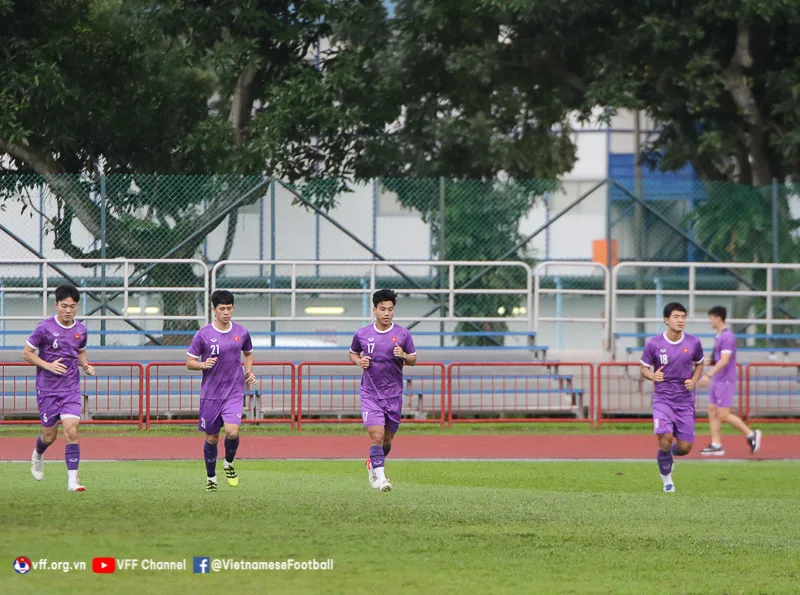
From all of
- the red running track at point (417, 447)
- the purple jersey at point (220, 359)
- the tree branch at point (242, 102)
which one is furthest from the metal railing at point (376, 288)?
the purple jersey at point (220, 359)

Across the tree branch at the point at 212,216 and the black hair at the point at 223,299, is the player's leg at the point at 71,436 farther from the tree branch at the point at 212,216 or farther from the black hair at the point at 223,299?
the tree branch at the point at 212,216

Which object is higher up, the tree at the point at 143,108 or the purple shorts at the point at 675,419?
the tree at the point at 143,108

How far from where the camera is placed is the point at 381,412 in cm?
1364

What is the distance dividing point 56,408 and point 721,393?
9.06 meters

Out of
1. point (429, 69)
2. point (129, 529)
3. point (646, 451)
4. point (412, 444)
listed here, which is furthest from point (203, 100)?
point (129, 529)

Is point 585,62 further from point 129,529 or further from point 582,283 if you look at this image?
point 129,529

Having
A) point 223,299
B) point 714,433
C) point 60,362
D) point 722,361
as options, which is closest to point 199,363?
point 223,299

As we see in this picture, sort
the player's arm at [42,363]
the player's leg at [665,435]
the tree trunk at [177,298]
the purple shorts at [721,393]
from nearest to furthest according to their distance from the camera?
the player's arm at [42,363] → the player's leg at [665,435] → the purple shorts at [721,393] → the tree trunk at [177,298]

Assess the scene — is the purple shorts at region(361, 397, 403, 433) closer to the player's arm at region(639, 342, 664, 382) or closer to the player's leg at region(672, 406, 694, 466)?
the player's arm at region(639, 342, 664, 382)

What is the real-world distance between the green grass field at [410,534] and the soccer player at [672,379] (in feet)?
1.77

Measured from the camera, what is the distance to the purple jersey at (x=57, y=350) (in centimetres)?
1335

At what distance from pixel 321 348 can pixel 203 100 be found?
643cm

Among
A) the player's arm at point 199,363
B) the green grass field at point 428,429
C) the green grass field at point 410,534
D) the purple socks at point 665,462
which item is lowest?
the green grass field at point 410,534

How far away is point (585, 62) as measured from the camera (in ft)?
92.7
